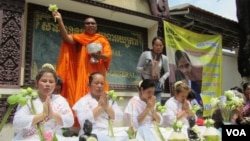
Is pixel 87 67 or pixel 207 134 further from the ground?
pixel 87 67

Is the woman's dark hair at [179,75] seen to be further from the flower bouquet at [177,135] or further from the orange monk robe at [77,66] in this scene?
the flower bouquet at [177,135]

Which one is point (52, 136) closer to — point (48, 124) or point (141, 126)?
point (48, 124)

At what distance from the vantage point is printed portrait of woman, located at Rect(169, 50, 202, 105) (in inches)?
210

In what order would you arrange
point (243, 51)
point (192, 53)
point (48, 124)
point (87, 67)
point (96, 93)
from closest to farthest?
1. point (48, 124)
2. point (96, 93)
3. point (87, 67)
4. point (192, 53)
5. point (243, 51)

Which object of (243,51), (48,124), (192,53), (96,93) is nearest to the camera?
(48,124)

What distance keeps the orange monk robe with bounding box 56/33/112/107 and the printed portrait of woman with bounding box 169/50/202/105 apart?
211 centimetres

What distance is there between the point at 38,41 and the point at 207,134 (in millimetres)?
2907

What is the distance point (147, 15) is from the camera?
500cm

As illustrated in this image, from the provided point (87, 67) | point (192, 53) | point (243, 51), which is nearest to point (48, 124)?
point (87, 67)

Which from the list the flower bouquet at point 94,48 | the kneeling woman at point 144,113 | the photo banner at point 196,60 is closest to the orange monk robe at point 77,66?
the flower bouquet at point 94,48

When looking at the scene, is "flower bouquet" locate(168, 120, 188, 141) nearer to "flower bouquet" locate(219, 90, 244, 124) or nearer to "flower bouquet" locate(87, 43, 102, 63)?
"flower bouquet" locate(219, 90, 244, 124)

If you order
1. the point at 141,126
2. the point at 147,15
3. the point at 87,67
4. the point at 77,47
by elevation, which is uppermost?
the point at 147,15

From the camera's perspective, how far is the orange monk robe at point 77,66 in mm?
3299

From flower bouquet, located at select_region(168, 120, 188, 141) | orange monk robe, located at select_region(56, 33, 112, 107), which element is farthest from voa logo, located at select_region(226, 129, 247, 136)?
orange monk robe, located at select_region(56, 33, 112, 107)
